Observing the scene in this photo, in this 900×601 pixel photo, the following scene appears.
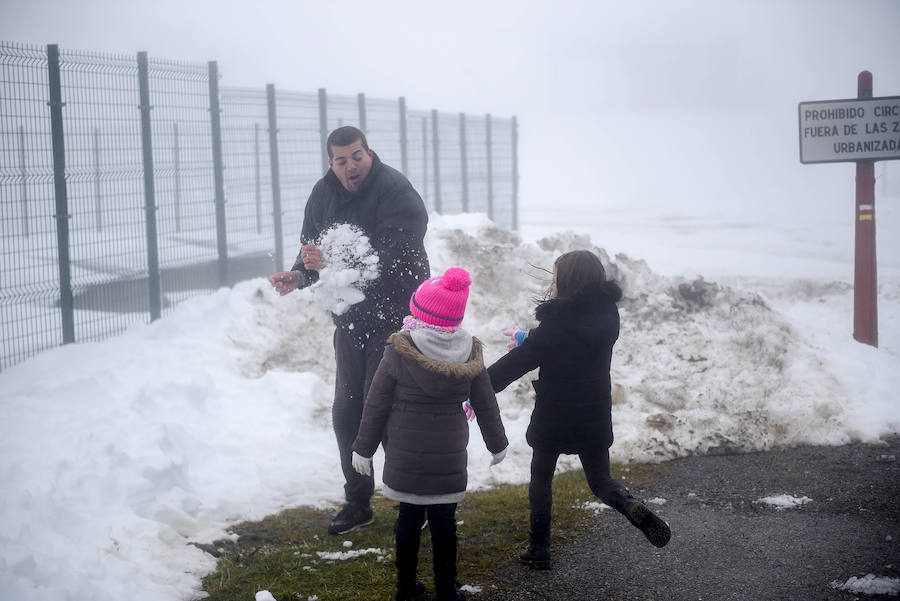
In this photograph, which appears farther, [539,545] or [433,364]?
[539,545]

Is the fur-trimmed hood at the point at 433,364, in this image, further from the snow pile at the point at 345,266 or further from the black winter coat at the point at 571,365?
the snow pile at the point at 345,266

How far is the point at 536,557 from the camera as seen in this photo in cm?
423

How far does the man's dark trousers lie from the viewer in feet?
15.8

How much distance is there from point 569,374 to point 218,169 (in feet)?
23.0

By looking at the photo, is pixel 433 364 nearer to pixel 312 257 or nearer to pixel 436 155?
pixel 312 257

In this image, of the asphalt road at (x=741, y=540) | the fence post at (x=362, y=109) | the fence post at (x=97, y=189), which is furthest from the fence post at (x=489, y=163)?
the asphalt road at (x=741, y=540)

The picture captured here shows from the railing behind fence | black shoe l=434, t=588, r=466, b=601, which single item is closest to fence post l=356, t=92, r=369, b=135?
the railing behind fence

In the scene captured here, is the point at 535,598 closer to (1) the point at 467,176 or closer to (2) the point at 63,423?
(2) the point at 63,423

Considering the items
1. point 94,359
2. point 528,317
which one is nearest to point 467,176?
point 528,317

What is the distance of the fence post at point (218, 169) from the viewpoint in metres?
9.97

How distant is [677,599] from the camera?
3848mm

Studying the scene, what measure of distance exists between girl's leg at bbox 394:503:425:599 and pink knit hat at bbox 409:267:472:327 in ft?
2.71

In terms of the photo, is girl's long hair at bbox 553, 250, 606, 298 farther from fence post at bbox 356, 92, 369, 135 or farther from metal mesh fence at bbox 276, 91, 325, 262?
Answer: fence post at bbox 356, 92, 369, 135

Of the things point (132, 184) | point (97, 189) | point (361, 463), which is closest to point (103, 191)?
point (97, 189)
